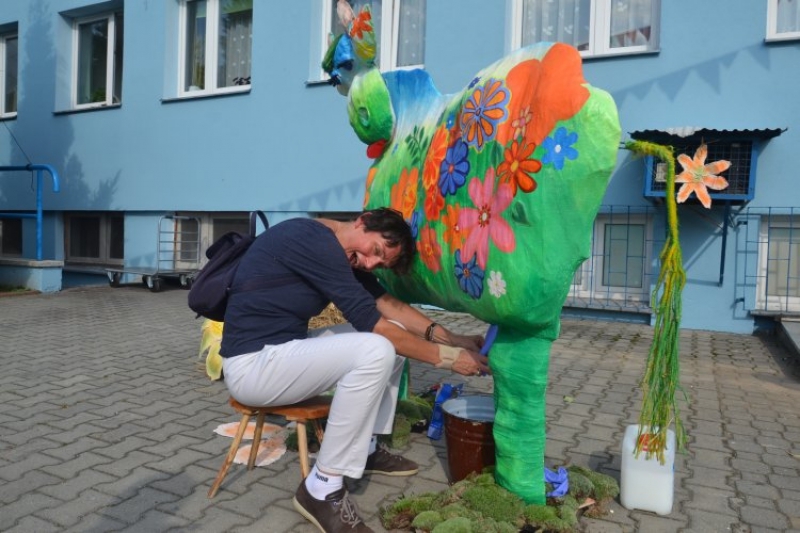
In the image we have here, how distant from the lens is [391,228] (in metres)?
2.63

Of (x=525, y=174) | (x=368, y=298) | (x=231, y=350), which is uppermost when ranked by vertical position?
(x=525, y=174)

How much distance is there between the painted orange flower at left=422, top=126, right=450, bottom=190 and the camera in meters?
2.69

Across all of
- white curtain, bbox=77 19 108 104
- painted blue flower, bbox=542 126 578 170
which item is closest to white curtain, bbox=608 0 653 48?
painted blue flower, bbox=542 126 578 170

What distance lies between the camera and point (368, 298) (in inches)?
98.6

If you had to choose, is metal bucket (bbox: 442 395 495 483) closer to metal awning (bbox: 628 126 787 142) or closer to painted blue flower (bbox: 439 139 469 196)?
painted blue flower (bbox: 439 139 469 196)

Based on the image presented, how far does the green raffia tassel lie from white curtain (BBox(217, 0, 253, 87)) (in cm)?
756

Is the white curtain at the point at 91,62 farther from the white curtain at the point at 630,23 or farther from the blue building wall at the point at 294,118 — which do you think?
the white curtain at the point at 630,23

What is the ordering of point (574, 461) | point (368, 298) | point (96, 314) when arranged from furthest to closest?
point (96, 314)
point (574, 461)
point (368, 298)

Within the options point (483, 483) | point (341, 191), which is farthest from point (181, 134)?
point (483, 483)

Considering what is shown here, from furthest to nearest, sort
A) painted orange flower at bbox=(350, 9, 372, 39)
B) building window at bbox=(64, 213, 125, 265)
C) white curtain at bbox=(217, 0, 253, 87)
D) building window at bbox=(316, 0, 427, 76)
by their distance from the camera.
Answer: building window at bbox=(64, 213, 125, 265) → white curtain at bbox=(217, 0, 253, 87) → building window at bbox=(316, 0, 427, 76) → painted orange flower at bbox=(350, 9, 372, 39)

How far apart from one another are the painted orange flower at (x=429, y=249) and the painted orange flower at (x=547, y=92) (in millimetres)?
522

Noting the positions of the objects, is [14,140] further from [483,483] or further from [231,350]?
[483,483]

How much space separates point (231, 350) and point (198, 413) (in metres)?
1.53

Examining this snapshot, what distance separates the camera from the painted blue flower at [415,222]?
2801 mm
